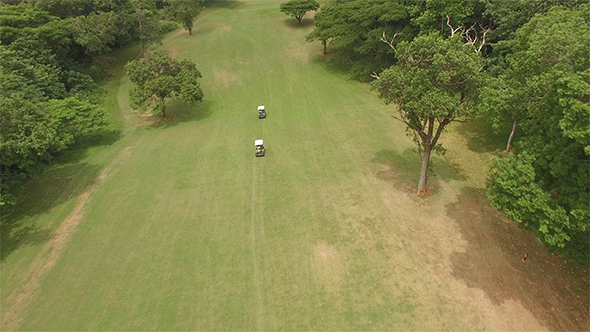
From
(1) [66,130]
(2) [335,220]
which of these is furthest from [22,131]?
(2) [335,220]

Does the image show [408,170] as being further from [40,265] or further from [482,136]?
[40,265]

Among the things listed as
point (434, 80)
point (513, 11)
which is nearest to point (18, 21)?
point (434, 80)

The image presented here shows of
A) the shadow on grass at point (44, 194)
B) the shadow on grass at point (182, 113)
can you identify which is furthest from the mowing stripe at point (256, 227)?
the shadow on grass at point (44, 194)

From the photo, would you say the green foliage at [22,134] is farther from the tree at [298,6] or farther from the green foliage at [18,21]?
the tree at [298,6]

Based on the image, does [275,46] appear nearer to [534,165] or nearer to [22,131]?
[22,131]

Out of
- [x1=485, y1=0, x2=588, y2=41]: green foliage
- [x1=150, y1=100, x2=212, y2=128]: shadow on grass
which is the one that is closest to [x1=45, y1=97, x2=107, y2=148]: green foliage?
[x1=150, y1=100, x2=212, y2=128]: shadow on grass

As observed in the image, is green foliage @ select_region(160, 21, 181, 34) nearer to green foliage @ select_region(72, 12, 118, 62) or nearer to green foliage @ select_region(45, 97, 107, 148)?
green foliage @ select_region(72, 12, 118, 62)
